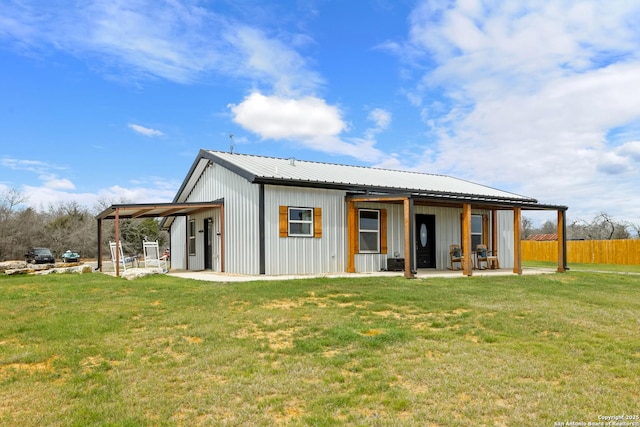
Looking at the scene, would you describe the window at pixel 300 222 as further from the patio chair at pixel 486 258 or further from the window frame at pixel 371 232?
the patio chair at pixel 486 258

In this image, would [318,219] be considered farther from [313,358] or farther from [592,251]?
[592,251]

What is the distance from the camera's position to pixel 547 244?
28.1 meters

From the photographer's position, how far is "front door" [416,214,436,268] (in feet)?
52.5

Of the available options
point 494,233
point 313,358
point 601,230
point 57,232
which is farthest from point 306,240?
point 601,230

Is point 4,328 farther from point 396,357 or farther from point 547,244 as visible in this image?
A: point 547,244

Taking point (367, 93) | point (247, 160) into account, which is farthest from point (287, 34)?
point (247, 160)

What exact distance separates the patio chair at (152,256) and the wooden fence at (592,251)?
22.7m

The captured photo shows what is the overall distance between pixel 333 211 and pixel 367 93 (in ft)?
13.0

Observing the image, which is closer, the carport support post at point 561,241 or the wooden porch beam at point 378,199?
the wooden porch beam at point 378,199

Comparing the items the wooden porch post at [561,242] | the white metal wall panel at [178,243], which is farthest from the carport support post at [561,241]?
the white metal wall panel at [178,243]

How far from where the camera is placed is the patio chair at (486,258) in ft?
52.1

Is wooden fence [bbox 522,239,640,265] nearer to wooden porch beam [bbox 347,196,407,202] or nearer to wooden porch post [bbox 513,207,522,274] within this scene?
wooden porch post [bbox 513,207,522,274]

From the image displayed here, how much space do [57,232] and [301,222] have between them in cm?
2637

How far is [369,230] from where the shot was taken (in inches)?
570
